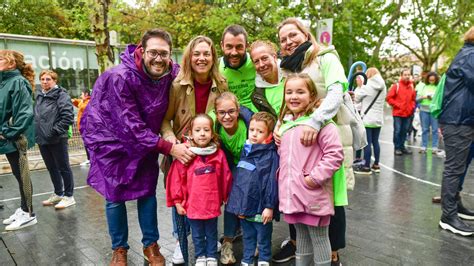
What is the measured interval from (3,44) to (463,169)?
10971 mm

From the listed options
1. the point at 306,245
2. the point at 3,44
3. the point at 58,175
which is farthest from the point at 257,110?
the point at 3,44

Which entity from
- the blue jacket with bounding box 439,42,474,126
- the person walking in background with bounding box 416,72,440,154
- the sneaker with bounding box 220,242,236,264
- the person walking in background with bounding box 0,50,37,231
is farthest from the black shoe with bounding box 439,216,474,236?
the person walking in background with bounding box 416,72,440,154

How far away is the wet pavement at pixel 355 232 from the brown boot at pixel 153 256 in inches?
7.1

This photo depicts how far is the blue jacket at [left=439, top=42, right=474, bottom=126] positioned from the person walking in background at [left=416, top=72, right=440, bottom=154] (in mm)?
5795

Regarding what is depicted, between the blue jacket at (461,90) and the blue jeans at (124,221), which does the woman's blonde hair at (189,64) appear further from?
the blue jacket at (461,90)

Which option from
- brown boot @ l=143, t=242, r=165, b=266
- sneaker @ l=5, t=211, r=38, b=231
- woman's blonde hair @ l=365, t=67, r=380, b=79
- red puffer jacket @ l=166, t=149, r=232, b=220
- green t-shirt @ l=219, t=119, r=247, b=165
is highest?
woman's blonde hair @ l=365, t=67, r=380, b=79

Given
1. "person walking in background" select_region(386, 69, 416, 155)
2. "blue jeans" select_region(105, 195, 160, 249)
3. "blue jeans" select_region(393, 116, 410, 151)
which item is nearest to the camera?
"blue jeans" select_region(105, 195, 160, 249)

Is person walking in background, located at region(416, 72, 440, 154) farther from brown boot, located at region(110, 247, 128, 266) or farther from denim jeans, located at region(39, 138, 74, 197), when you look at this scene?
brown boot, located at region(110, 247, 128, 266)

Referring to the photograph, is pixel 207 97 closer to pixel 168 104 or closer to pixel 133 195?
pixel 168 104

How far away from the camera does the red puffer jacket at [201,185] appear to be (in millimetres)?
3162

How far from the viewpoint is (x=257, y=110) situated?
347 centimetres

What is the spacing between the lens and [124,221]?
351 cm

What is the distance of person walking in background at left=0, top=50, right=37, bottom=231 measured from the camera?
175 inches

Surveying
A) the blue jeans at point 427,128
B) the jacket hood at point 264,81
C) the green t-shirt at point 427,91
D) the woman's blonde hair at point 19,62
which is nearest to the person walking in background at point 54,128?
the woman's blonde hair at point 19,62
